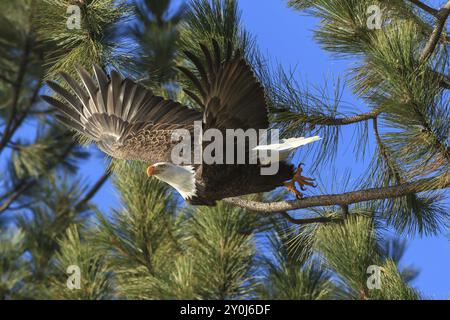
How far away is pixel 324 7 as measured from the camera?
329 centimetres

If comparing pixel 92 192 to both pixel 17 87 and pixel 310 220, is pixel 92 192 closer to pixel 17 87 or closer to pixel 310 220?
pixel 17 87

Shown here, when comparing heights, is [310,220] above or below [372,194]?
above

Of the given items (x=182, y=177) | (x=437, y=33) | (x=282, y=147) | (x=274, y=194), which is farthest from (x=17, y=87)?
(x=437, y=33)

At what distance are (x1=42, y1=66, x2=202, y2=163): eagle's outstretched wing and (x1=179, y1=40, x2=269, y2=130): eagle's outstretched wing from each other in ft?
1.21

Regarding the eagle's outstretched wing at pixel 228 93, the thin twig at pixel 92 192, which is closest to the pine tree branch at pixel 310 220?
the eagle's outstretched wing at pixel 228 93

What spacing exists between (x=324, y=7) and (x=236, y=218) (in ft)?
3.94

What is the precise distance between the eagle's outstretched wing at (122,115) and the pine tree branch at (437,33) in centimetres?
86

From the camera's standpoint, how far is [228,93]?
2850mm

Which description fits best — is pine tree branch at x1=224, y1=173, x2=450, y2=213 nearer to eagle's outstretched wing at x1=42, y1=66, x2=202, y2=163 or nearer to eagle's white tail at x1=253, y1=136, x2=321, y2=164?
eagle's white tail at x1=253, y1=136, x2=321, y2=164

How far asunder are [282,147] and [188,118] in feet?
1.49

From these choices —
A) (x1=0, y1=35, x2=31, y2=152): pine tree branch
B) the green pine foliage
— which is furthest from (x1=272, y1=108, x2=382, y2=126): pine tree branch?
(x1=0, y1=35, x2=31, y2=152): pine tree branch

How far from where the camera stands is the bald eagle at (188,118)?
286cm

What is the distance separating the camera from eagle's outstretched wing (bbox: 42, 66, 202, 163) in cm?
326

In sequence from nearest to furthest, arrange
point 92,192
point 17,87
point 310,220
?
1. point 310,220
2. point 17,87
3. point 92,192
